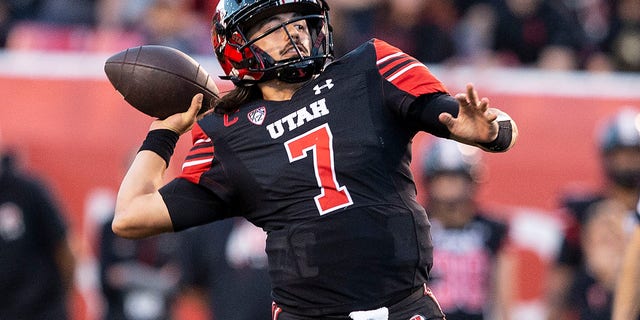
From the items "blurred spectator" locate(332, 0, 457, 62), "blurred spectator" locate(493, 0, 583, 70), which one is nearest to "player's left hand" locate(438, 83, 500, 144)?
"blurred spectator" locate(332, 0, 457, 62)

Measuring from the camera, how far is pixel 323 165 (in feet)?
14.4

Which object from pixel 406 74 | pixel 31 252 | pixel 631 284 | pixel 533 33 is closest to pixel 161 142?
pixel 406 74

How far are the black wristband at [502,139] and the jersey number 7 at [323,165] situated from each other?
47 centimetres

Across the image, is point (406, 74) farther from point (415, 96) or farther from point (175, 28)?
point (175, 28)

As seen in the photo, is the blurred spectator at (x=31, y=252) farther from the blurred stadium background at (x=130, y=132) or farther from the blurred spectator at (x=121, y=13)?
the blurred spectator at (x=121, y=13)

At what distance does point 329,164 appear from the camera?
437 cm

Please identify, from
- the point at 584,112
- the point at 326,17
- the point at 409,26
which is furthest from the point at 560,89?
the point at 326,17

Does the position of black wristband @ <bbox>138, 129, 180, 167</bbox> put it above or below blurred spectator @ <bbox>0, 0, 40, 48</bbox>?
above

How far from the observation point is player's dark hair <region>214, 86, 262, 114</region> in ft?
Result: 15.2

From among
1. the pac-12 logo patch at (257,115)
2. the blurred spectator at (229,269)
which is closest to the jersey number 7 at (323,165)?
the pac-12 logo patch at (257,115)

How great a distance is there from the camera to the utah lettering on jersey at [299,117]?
4.43m

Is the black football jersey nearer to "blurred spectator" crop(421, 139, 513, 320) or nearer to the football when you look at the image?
the football

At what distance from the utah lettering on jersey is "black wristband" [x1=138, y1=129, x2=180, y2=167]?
1.53ft

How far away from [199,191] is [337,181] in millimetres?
509
